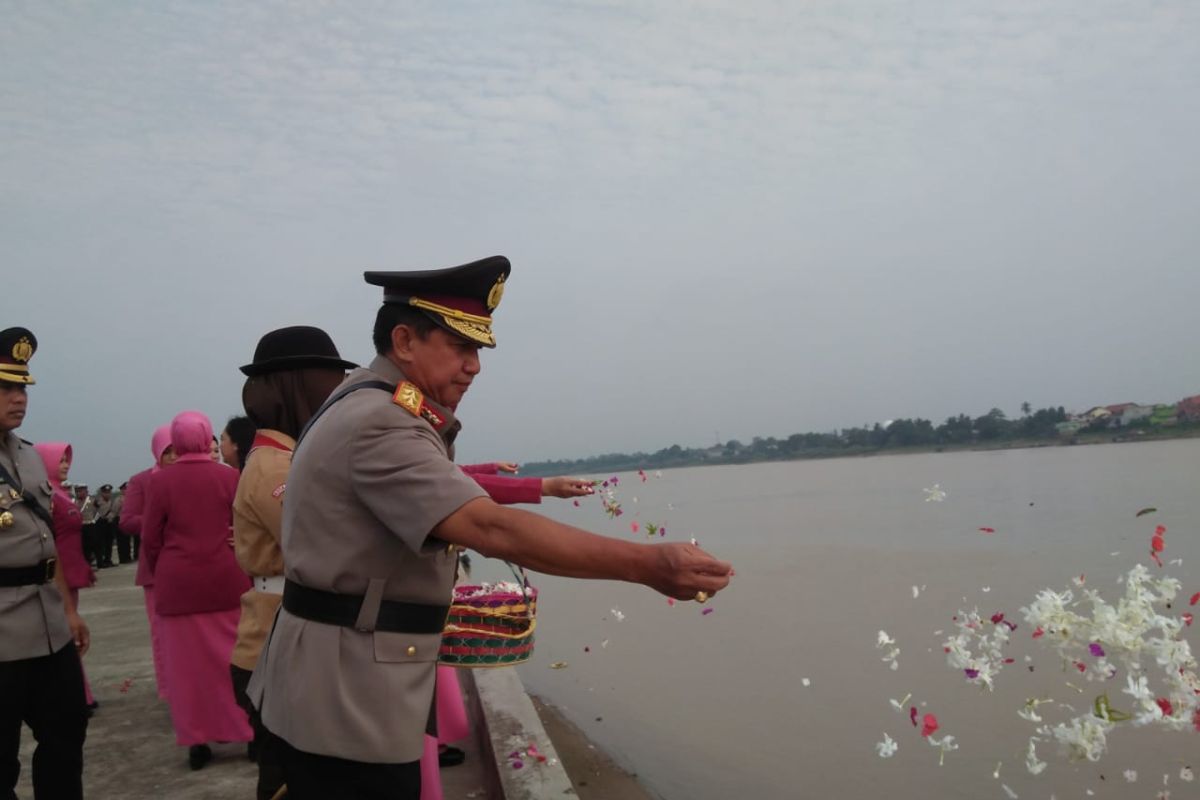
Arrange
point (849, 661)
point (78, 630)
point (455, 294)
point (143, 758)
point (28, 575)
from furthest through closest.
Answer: point (849, 661) < point (143, 758) < point (78, 630) < point (28, 575) < point (455, 294)

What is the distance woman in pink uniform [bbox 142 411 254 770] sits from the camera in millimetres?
5289

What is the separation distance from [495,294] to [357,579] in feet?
2.50

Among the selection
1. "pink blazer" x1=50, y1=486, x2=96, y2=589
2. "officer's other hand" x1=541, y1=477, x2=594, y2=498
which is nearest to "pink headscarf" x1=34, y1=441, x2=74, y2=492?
"pink blazer" x1=50, y1=486, x2=96, y2=589

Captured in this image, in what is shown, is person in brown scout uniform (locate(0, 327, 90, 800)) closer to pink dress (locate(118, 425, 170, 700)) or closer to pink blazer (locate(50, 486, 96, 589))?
pink blazer (locate(50, 486, 96, 589))

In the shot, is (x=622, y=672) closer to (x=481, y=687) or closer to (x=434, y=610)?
(x=481, y=687)

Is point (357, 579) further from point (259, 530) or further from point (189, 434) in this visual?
point (189, 434)

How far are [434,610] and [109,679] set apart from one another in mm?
7090

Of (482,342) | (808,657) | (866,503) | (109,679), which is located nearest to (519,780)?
(482,342)

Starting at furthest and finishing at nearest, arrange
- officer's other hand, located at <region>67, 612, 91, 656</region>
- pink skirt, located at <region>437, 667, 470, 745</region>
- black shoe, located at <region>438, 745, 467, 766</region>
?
black shoe, located at <region>438, 745, 467, 766</region> → pink skirt, located at <region>437, 667, 470, 745</region> → officer's other hand, located at <region>67, 612, 91, 656</region>

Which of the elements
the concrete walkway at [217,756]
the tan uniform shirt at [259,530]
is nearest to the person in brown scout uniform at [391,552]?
the tan uniform shirt at [259,530]

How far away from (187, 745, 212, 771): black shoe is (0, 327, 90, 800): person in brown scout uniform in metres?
1.76

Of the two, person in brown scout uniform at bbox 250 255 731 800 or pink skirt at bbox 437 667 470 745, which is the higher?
person in brown scout uniform at bbox 250 255 731 800

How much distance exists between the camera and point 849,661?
926 cm

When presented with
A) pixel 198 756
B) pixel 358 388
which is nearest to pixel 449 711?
pixel 198 756
